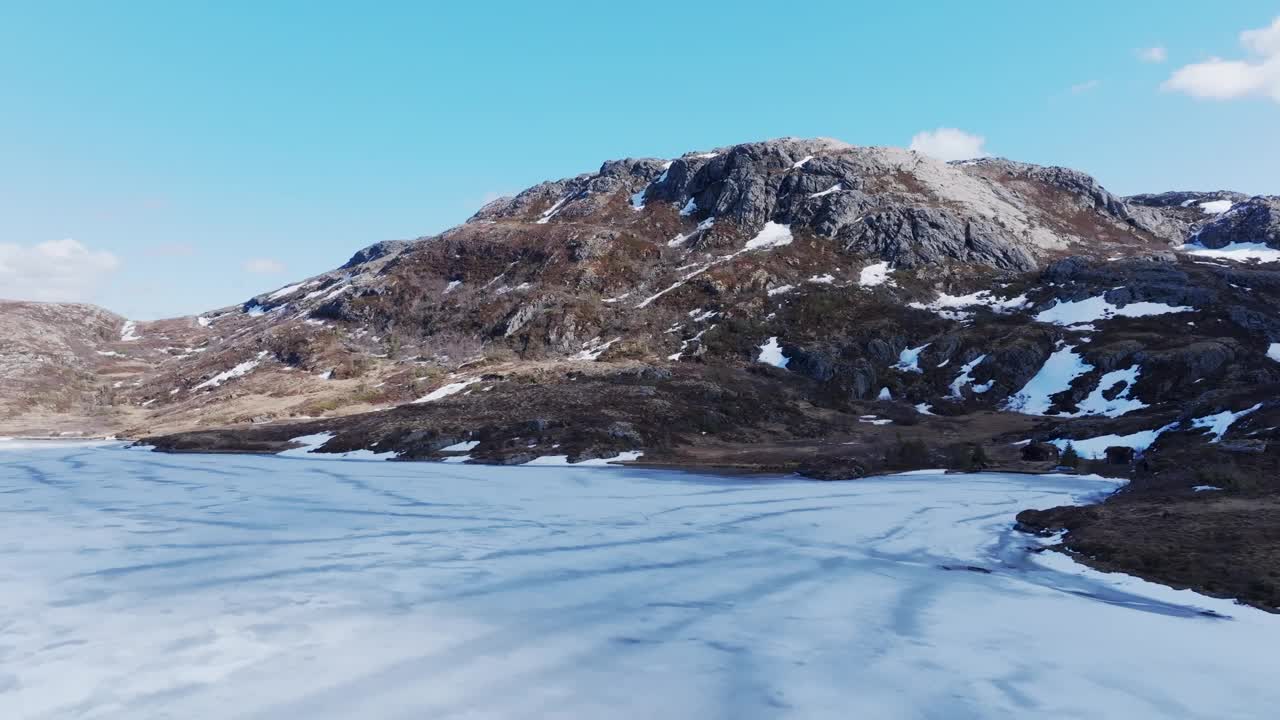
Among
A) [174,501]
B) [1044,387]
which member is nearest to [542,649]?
[174,501]

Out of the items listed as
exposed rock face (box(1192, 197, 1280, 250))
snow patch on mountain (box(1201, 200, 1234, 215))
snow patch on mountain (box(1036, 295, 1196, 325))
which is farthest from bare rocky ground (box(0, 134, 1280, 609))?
snow patch on mountain (box(1201, 200, 1234, 215))

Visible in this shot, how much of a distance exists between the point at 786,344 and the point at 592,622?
81574 mm

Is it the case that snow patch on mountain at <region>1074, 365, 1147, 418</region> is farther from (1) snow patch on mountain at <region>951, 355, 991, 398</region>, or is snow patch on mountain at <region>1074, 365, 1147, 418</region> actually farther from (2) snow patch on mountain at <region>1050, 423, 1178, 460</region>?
(2) snow patch on mountain at <region>1050, 423, 1178, 460</region>

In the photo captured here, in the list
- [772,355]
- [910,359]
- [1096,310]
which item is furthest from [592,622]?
[1096,310]

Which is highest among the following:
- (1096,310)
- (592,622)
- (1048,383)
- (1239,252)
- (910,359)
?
(1239,252)

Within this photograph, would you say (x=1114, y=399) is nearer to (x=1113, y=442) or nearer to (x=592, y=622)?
(x=1113, y=442)

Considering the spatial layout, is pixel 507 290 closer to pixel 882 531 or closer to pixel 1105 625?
pixel 882 531

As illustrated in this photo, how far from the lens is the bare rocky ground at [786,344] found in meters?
47.5

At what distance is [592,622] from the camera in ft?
44.8

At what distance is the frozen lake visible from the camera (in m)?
10.0

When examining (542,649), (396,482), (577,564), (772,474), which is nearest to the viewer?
(542,649)

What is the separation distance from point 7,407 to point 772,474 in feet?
350

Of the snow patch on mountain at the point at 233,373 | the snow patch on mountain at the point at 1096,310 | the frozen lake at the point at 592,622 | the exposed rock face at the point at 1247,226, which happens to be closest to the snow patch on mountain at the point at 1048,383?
the snow patch on mountain at the point at 1096,310

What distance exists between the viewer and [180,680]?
416 inches
